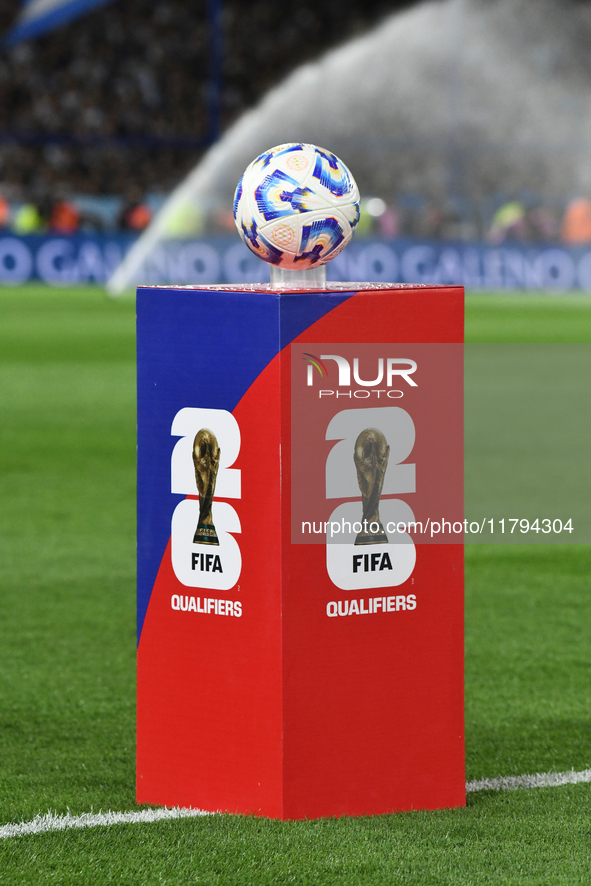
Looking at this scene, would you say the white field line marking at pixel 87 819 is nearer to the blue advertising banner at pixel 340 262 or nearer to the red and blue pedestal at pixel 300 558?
the red and blue pedestal at pixel 300 558

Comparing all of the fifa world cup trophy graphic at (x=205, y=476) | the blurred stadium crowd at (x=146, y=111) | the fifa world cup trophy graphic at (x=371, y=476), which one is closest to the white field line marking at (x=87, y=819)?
the fifa world cup trophy graphic at (x=205, y=476)

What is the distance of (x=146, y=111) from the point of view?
38.5m

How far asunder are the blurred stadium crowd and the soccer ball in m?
24.9

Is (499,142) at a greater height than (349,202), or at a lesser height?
greater

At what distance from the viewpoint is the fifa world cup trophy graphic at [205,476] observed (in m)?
3.47

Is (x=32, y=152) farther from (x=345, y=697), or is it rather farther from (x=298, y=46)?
(x=345, y=697)

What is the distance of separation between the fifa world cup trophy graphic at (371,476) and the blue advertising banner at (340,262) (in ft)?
64.9

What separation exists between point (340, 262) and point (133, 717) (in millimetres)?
19969

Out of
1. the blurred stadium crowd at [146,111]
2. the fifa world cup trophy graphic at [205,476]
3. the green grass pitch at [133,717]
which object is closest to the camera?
the green grass pitch at [133,717]

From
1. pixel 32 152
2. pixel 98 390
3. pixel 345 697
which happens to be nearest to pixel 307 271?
pixel 345 697

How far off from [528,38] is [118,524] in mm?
37354

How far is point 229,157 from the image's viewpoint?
32.3m

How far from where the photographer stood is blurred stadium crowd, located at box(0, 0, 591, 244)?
2986 centimetres

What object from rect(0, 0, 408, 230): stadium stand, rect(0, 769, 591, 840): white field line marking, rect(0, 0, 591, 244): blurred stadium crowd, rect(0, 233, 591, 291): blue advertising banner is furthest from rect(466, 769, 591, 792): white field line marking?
rect(0, 0, 408, 230): stadium stand
